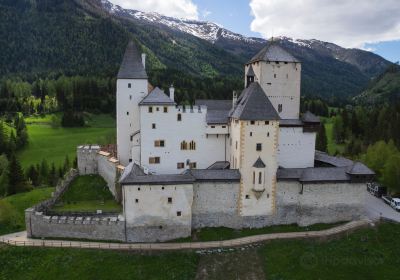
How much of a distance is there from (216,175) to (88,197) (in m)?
16.9

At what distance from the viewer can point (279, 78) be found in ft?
152

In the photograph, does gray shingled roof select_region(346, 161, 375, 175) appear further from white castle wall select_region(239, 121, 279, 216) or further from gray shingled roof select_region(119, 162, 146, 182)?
gray shingled roof select_region(119, 162, 146, 182)

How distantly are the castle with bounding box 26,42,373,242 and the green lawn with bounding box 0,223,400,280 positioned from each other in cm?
370

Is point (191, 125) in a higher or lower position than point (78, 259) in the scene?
higher

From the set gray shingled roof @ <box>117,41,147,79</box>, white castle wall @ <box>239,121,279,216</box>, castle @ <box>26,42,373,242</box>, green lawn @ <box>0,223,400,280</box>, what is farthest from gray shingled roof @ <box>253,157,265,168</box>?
gray shingled roof @ <box>117,41,147,79</box>

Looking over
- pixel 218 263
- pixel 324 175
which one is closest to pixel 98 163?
pixel 218 263

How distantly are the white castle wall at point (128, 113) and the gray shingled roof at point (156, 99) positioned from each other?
2.99 metres

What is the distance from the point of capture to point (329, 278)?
3181 cm

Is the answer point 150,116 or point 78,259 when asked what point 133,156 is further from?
point 78,259

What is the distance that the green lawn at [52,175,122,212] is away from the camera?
40844 mm

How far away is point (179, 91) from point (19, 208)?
262 feet

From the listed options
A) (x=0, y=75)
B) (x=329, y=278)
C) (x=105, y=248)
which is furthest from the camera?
(x=0, y=75)

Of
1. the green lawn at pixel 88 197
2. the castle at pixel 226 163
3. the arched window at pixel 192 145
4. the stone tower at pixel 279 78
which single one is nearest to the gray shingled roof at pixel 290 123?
the castle at pixel 226 163

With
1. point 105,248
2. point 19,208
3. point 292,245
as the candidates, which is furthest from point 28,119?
point 292,245
